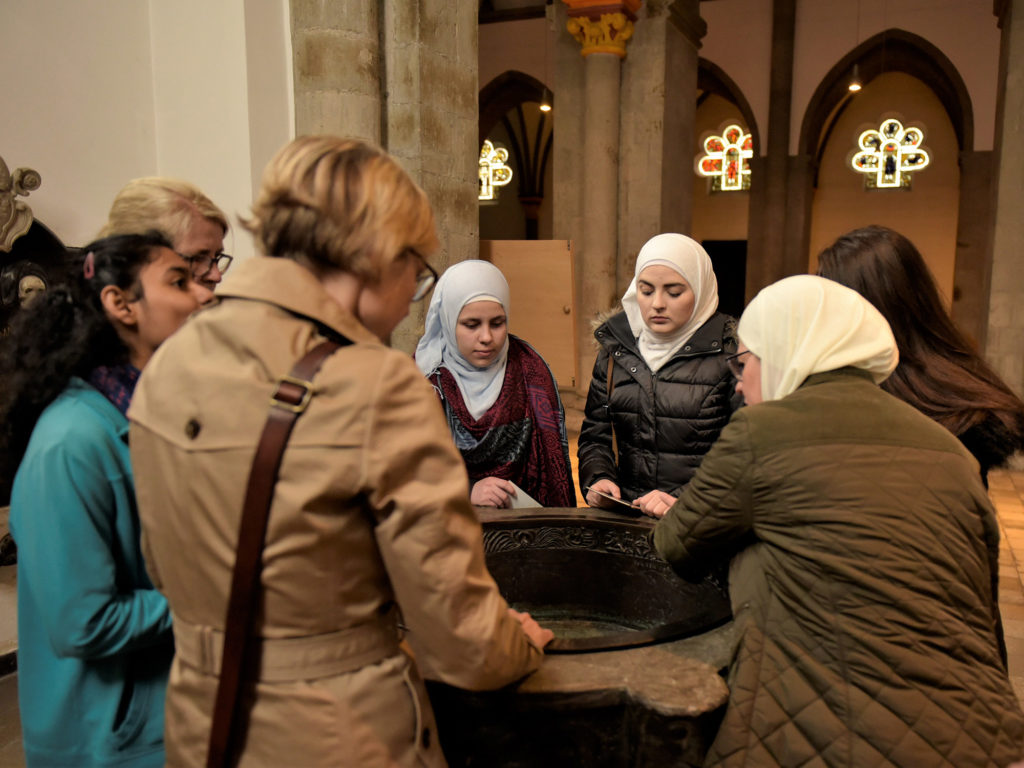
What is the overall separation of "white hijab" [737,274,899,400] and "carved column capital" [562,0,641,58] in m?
7.36

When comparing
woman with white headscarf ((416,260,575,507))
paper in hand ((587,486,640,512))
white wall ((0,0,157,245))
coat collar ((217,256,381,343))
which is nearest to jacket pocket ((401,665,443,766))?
coat collar ((217,256,381,343))

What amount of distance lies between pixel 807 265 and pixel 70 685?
15.5 metres

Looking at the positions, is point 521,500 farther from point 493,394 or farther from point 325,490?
point 325,490

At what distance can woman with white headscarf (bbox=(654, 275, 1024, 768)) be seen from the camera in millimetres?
1369

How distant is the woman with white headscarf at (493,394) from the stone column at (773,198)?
12196mm

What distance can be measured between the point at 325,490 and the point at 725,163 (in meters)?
19.0

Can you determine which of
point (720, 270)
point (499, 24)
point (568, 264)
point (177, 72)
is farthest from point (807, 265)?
point (177, 72)

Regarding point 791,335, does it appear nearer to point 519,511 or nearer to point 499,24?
point 519,511

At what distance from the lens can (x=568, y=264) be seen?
4.50m

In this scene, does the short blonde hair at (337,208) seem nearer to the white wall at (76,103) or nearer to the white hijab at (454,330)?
the white hijab at (454,330)

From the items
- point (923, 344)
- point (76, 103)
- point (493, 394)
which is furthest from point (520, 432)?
point (76, 103)

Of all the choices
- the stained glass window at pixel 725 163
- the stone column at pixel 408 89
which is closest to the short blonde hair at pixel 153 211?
the stone column at pixel 408 89

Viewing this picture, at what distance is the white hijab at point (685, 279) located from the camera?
2627 mm

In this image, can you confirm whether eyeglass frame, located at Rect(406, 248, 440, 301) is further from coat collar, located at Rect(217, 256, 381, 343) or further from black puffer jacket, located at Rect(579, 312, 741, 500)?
black puffer jacket, located at Rect(579, 312, 741, 500)
